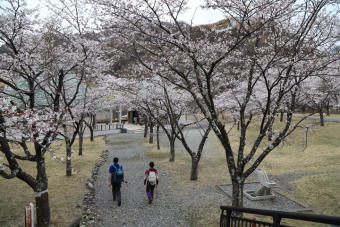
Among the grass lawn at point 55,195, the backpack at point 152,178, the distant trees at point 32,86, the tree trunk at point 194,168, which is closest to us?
the distant trees at point 32,86

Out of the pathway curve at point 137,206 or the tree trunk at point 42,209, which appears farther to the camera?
the pathway curve at point 137,206

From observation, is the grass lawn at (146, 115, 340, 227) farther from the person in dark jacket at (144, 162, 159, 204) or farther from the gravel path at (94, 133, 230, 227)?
the person in dark jacket at (144, 162, 159, 204)

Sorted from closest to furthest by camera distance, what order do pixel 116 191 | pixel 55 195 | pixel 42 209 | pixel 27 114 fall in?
pixel 27 114 → pixel 42 209 → pixel 116 191 → pixel 55 195

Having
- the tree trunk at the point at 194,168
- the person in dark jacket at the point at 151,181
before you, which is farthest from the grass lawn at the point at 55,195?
the tree trunk at the point at 194,168

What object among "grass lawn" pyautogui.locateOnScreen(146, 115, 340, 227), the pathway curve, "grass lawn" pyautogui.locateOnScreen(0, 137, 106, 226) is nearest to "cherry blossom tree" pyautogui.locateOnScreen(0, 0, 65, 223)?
"grass lawn" pyautogui.locateOnScreen(0, 137, 106, 226)

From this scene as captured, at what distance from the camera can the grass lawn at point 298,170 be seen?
Result: 8.52 m

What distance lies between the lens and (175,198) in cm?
955

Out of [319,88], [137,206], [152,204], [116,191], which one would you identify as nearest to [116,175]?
[116,191]

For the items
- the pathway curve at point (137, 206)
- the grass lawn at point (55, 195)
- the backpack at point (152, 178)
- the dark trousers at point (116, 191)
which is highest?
the backpack at point (152, 178)

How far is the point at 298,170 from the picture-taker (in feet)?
44.9

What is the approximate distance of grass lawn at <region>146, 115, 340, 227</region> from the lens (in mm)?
8516

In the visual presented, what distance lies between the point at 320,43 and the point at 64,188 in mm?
10968

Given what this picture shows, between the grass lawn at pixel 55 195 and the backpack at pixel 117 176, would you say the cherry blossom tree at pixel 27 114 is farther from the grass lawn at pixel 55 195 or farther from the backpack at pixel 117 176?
the backpack at pixel 117 176

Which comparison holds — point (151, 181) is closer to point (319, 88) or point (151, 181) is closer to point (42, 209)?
point (42, 209)
